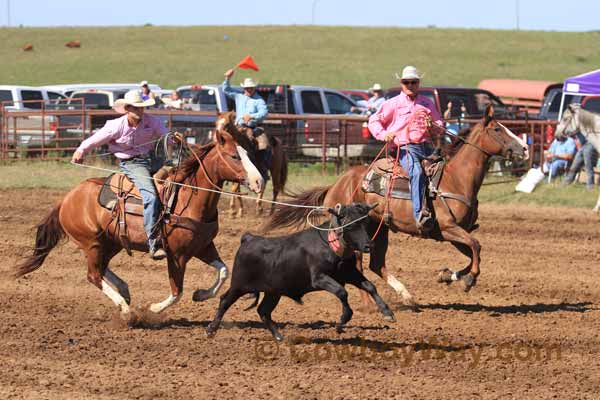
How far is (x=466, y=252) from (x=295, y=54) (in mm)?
54228

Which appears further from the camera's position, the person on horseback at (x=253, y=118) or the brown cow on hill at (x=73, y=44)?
the brown cow on hill at (x=73, y=44)

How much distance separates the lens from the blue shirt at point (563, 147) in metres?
19.3

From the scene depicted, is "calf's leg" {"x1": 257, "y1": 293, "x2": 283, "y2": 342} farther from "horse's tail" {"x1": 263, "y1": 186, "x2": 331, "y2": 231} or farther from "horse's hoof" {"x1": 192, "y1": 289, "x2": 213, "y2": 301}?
"horse's tail" {"x1": 263, "y1": 186, "x2": 331, "y2": 231}

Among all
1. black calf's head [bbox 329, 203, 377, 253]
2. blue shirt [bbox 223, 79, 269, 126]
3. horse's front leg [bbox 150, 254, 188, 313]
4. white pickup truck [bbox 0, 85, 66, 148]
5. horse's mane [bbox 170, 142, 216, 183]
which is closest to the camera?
black calf's head [bbox 329, 203, 377, 253]

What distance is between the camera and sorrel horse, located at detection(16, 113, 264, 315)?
8062 mm

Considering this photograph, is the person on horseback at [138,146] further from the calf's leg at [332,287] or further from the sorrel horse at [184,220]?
the calf's leg at [332,287]

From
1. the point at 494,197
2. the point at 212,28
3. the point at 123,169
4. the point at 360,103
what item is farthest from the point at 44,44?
the point at 123,169

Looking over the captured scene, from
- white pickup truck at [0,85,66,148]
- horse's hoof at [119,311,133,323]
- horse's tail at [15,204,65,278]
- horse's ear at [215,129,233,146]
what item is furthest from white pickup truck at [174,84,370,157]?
horse's hoof at [119,311,133,323]

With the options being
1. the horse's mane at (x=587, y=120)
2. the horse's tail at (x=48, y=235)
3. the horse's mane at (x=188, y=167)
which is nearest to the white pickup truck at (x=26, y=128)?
the horse's mane at (x=587, y=120)

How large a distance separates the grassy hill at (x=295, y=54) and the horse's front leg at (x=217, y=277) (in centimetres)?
4272

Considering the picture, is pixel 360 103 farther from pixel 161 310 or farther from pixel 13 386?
pixel 13 386

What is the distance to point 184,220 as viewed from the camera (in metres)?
8.10

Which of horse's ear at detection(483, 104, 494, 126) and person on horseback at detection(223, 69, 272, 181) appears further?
person on horseback at detection(223, 69, 272, 181)

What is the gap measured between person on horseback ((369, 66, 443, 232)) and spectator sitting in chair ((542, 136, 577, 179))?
10.6 meters
